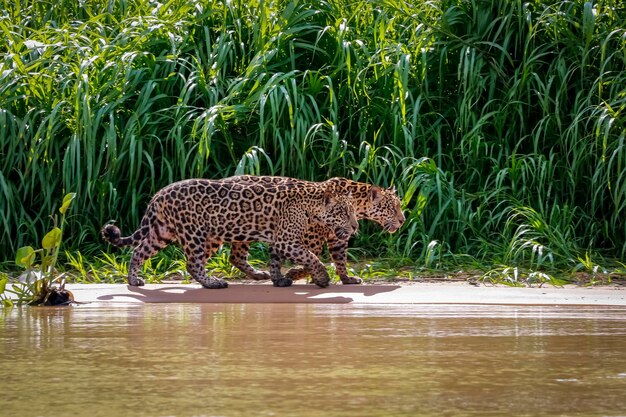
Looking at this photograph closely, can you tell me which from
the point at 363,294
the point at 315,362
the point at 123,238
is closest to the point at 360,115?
the point at 123,238

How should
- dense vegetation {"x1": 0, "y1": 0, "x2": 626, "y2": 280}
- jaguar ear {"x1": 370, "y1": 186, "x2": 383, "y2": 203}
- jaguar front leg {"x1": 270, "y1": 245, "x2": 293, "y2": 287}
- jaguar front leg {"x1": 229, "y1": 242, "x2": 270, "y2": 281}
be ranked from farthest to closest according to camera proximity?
dense vegetation {"x1": 0, "y1": 0, "x2": 626, "y2": 280}
jaguar ear {"x1": 370, "y1": 186, "x2": 383, "y2": 203}
jaguar front leg {"x1": 229, "y1": 242, "x2": 270, "y2": 281}
jaguar front leg {"x1": 270, "y1": 245, "x2": 293, "y2": 287}

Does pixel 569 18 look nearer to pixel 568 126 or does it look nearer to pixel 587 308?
pixel 568 126

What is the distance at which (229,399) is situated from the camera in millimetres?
4242

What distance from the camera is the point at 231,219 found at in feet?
30.0

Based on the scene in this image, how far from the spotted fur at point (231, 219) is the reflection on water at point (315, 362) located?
5.05 feet

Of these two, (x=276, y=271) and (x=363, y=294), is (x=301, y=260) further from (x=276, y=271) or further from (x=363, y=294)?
(x=363, y=294)

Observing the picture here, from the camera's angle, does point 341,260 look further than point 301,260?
Yes

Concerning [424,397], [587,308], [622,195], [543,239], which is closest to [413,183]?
[543,239]

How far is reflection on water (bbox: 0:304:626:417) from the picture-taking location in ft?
13.6

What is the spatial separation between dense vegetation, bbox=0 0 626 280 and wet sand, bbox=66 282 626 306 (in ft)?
3.24

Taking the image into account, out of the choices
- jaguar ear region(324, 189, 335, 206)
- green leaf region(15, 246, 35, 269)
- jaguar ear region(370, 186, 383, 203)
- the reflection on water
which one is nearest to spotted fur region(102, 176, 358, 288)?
jaguar ear region(324, 189, 335, 206)

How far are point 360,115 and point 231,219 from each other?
2.54 metres

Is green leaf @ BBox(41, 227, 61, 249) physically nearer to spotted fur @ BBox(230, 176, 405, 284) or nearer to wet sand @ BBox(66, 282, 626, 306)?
wet sand @ BBox(66, 282, 626, 306)

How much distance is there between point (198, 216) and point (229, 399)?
4950 mm
